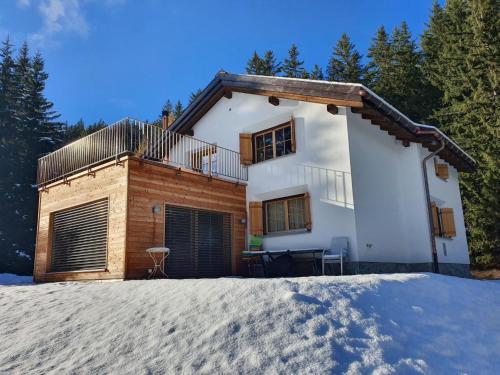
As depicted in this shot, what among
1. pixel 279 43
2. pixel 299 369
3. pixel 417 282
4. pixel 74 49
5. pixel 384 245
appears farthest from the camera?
pixel 279 43

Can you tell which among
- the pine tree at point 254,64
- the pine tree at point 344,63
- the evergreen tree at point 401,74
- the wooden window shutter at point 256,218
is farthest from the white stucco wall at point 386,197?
the pine tree at point 254,64

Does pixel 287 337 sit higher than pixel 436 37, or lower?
lower

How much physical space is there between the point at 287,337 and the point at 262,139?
8.78 metres

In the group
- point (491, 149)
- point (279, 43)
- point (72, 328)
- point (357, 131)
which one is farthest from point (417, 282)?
point (279, 43)

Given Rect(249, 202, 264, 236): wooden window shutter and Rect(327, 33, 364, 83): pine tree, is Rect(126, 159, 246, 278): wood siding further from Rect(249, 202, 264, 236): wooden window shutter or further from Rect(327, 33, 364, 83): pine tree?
Rect(327, 33, 364, 83): pine tree

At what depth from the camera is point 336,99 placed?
9.74 m

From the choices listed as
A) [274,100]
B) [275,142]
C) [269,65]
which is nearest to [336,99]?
[274,100]

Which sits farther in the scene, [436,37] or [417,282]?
[436,37]

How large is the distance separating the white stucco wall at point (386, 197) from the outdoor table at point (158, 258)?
175 inches

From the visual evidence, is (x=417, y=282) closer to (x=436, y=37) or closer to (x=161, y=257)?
(x=161, y=257)

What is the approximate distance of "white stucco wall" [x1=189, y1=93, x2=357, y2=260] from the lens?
9664mm

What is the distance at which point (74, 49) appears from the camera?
20969 mm

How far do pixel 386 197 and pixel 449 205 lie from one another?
3.95 metres

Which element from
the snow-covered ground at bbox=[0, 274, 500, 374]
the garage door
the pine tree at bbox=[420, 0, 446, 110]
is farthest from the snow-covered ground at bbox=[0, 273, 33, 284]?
the pine tree at bbox=[420, 0, 446, 110]
